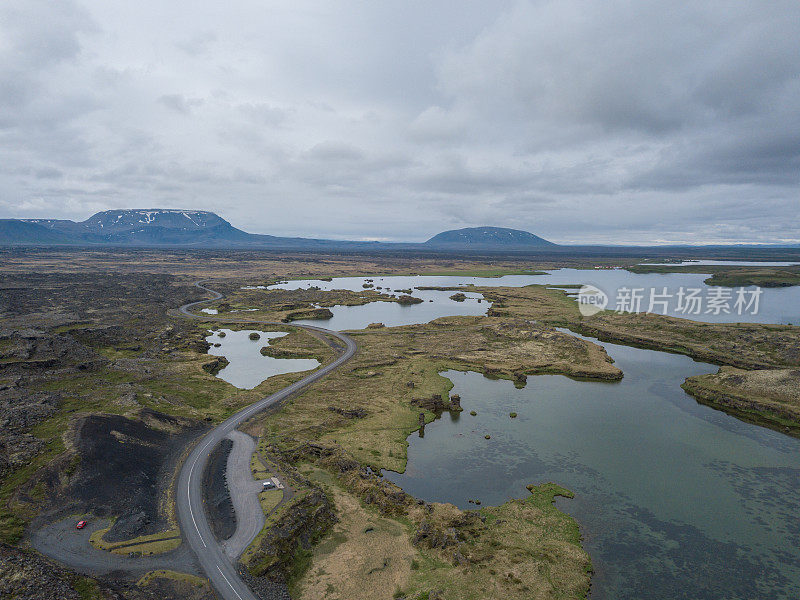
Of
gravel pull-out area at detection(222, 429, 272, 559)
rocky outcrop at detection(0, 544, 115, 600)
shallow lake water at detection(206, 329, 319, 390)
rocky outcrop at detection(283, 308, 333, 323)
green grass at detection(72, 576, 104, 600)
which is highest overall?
rocky outcrop at detection(283, 308, 333, 323)

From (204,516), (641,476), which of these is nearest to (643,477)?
(641,476)

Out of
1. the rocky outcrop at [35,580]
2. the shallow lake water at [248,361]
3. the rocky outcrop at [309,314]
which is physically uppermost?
the rocky outcrop at [309,314]

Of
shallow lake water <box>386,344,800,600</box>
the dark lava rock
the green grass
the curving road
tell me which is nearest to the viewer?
the green grass

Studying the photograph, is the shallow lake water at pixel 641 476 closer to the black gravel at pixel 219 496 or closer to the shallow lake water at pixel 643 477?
the shallow lake water at pixel 643 477

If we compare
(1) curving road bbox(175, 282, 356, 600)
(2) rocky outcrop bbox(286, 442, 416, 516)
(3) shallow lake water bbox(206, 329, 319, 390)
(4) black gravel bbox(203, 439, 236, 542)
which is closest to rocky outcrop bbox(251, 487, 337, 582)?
(1) curving road bbox(175, 282, 356, 600)

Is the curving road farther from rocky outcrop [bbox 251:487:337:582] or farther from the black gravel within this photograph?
rocky outcrop [bbox 251:487:337:582]

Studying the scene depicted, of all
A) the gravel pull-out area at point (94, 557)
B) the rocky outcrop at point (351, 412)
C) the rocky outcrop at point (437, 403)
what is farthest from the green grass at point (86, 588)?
the rocky outcrop at point (437, 403)
